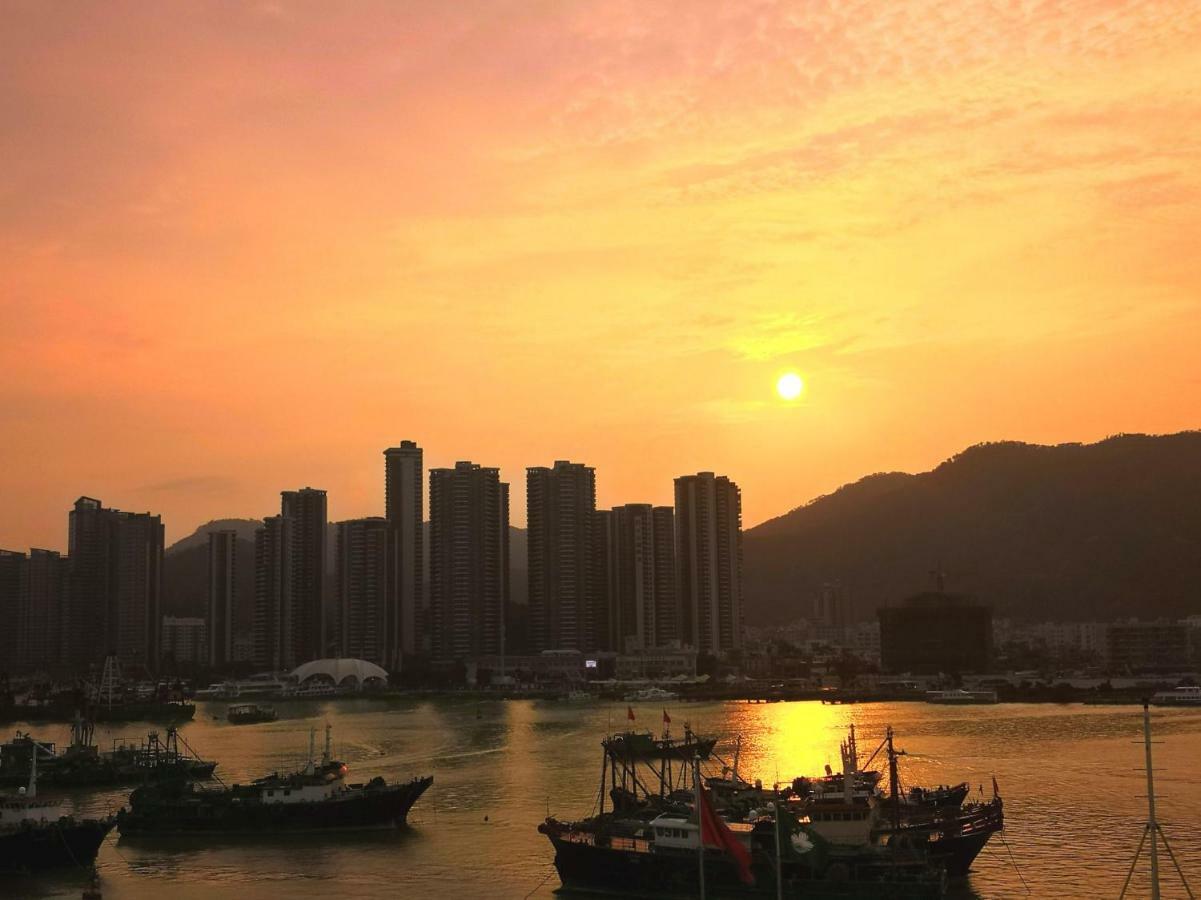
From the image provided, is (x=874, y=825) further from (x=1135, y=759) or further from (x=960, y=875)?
(x=1135, y=759)

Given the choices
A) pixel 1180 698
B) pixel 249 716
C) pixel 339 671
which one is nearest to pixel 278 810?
pixel 249 716

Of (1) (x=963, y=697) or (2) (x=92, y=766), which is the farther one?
(1) (x=963, y=697)

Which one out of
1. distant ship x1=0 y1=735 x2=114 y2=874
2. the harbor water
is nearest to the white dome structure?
the harbor water

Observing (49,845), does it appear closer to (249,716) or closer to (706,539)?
(249,716)

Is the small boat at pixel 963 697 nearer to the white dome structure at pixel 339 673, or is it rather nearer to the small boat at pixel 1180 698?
the small boat at pixel 1180 698

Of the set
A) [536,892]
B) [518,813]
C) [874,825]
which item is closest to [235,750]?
[518,813]

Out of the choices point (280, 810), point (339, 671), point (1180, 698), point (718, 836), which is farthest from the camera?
point (339, 671)

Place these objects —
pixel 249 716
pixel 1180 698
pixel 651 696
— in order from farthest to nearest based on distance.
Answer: pixel 651 696 → pixel 1180 698 → pixel 249 716
